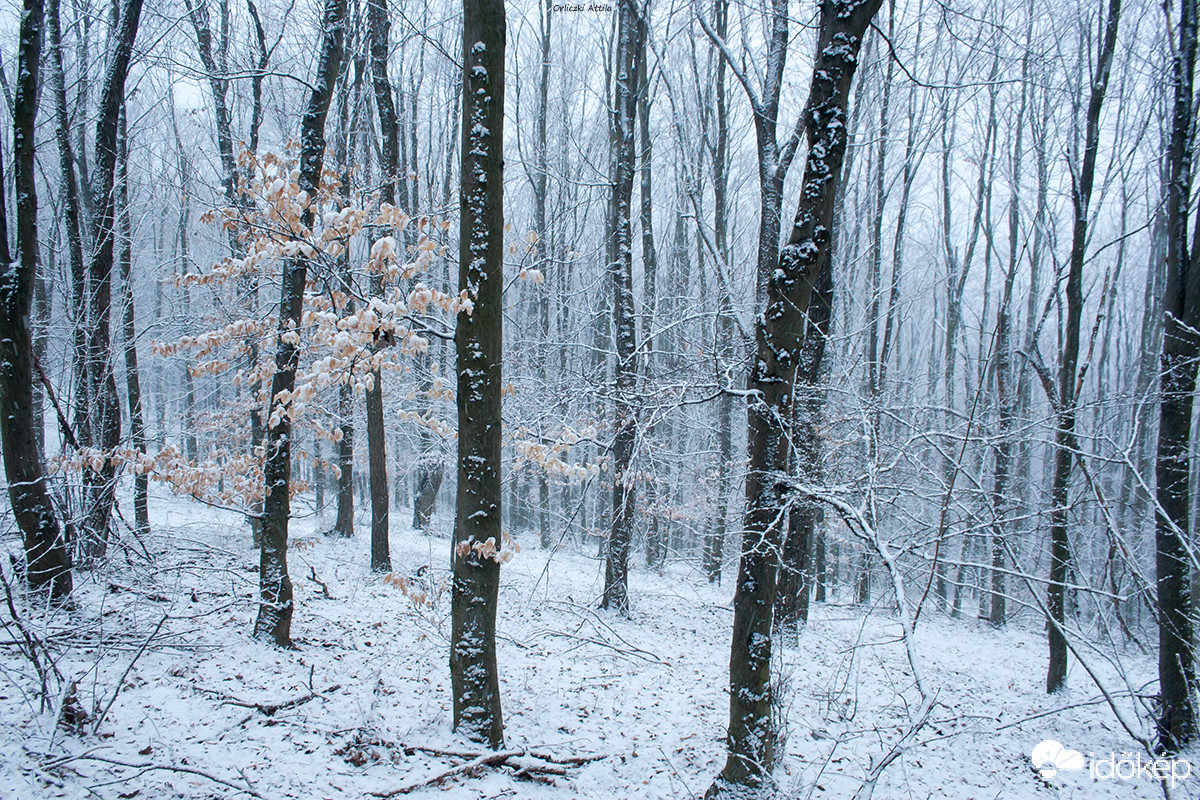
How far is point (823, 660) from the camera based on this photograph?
7.91 metres

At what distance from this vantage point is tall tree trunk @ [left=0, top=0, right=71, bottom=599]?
496 cm

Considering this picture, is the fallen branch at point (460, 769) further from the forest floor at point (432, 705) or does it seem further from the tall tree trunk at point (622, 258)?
the tall tree trunk at point (622, 258)

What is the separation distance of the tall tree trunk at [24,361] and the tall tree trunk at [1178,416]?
10.5 m

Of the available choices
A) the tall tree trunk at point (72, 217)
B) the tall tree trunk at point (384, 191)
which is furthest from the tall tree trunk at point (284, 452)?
the tall tree trunk at point (72, 217)

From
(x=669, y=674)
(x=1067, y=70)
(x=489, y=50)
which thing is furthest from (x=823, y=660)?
(x=1067, y=70)

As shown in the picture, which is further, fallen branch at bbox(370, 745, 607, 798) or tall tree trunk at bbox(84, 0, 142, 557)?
tall tree trunk at bbox(84, 0, 142, 557)

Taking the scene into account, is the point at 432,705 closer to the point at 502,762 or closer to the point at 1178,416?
the point at 502,762

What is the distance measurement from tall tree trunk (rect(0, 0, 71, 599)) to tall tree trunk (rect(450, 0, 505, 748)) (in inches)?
151

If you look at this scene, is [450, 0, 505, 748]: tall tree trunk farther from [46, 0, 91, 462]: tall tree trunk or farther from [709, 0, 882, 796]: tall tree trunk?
[46, 0, 91, 462]: tall tree trunk

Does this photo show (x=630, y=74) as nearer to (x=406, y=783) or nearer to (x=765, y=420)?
(x=765, y=420)

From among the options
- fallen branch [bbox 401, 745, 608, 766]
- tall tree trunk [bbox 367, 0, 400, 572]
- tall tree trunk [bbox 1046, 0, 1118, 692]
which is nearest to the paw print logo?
tall tree trunk [bbox 1046, 0, 1118, 692]

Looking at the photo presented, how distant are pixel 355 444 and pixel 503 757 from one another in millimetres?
13330

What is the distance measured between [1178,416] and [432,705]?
7.93 meters

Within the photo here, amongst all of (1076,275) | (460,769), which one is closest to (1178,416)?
(1076,275)
